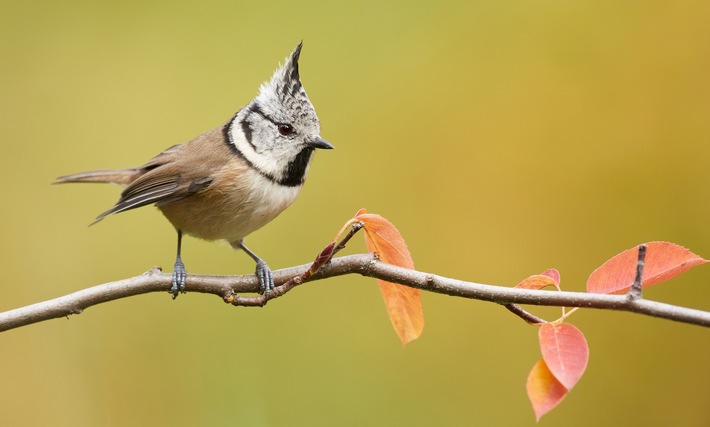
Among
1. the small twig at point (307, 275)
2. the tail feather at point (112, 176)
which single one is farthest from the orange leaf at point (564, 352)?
the tail feather at point (112, 176)

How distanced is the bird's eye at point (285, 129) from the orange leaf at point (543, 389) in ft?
4.83

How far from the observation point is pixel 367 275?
4.61 ft

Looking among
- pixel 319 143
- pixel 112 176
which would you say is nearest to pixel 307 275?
pixel 319 143

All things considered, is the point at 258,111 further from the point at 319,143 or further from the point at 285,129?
the point at 319,143

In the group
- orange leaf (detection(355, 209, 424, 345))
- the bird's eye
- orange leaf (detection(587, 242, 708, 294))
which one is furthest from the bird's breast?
orange leaf (detection(587, 242, 708, 294))

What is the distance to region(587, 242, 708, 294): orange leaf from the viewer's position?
48.6 inches

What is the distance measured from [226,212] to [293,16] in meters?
1.64

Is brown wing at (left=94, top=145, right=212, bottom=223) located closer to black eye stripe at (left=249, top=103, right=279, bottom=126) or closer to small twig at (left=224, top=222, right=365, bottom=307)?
black eye stripe at (left=249, top=103, right=279, bottom=126)

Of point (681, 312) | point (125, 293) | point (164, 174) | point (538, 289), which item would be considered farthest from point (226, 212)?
point (681, 312)

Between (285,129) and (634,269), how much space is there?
4.74 feet

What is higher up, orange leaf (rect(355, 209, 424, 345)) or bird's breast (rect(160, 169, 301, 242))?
bird's breast (rect(160, 169, 301, 242))

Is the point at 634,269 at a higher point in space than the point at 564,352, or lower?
higher

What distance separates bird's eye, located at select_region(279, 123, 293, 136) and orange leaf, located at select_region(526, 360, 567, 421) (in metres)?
1.47

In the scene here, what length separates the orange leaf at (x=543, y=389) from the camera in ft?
3.64
